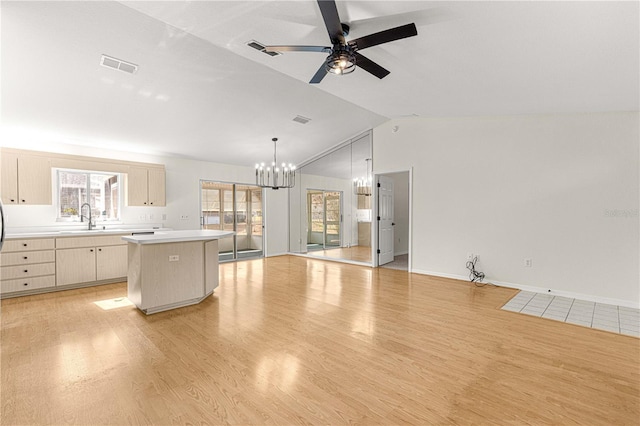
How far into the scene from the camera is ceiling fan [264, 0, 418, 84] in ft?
6.96

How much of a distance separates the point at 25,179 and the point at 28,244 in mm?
1067

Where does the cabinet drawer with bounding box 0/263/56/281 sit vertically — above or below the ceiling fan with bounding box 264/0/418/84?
below

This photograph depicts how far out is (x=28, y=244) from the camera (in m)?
4.34

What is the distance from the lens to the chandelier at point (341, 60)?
8.04ft

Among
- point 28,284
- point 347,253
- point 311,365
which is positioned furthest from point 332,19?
point 347,253

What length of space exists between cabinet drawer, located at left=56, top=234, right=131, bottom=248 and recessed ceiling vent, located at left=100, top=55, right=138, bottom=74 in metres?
2.51

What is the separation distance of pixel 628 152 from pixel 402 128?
3.42 m

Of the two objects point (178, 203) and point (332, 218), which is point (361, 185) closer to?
point (332, 218)

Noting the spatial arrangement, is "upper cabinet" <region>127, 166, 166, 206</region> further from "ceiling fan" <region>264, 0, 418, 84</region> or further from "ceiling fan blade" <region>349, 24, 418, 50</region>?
"ceiling fan blade" <region>349, 24, 418, 50</region>

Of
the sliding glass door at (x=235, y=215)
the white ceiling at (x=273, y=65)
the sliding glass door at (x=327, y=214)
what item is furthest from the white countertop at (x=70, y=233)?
the sliding glass door at (x=327, y=214)

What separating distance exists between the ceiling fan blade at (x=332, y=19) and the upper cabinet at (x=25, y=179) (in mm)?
5215

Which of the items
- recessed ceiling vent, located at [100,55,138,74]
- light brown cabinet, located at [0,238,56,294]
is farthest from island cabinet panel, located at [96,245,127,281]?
recessed ceiling vent, located at [100,55,138,74]

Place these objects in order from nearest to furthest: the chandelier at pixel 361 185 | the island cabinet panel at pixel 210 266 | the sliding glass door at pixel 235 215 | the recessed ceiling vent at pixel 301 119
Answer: the island cabinet panel at pixel 210 266 < the recessed ceiling vent at pixel 301 119 < the sliding glass door at pixel 235 215 < the chandelier at pixel 361 185

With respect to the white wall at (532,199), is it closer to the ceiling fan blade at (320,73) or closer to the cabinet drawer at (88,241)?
the ceiling fan blade at (320,73)
